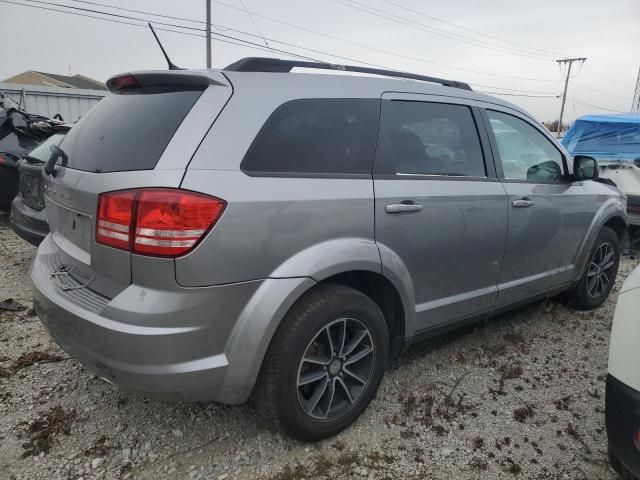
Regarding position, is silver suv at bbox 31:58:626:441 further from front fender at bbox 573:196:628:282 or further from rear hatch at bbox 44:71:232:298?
front fender at bbox 573:196:628:282

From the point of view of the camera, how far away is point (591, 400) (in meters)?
3.04

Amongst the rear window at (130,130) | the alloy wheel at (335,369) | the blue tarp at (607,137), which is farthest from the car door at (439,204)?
the blue tarp at (607,137)

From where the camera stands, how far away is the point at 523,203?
3.38m

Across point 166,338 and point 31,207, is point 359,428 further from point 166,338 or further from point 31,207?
point 31,207

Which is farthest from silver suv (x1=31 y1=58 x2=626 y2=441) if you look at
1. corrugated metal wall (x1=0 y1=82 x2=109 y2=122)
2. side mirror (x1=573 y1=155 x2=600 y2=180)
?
corrugated metal wall (x1=0 y1=82 x2=109 y2=122)

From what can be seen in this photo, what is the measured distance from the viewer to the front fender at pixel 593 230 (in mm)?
4109

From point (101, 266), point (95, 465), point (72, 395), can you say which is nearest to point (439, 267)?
point (101, 266)

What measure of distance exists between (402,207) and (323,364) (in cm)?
90

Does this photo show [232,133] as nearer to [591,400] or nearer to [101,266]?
[101,266]

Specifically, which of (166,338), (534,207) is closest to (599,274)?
(534,207)

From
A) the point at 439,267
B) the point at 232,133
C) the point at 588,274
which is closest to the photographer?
the point at 232,133

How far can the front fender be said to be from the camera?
4.11m

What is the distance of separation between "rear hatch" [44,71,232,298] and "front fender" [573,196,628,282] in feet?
10.8

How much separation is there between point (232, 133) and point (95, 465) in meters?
1.67
